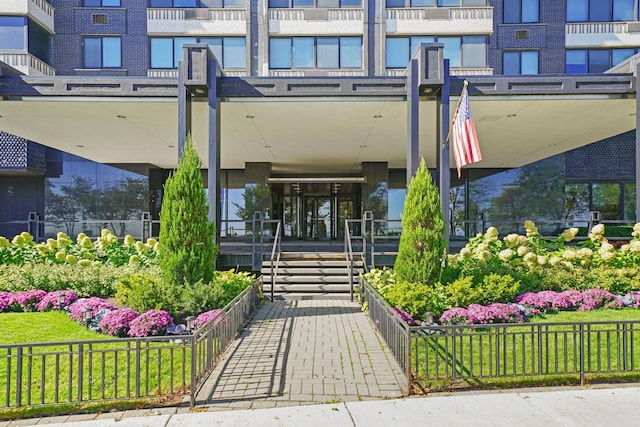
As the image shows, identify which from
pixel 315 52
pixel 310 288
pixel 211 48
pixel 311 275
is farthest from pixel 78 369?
pixel 211 48

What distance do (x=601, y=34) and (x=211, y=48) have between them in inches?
739

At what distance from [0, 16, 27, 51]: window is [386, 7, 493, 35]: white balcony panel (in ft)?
52.7

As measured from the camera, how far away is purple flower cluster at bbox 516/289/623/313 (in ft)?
25.9

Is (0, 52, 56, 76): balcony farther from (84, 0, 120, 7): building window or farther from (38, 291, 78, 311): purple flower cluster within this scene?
(38, 291, 78, 311): purple flower cluster

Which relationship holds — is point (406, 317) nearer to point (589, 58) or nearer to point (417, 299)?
point (417, 299)

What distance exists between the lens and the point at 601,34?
2109cm

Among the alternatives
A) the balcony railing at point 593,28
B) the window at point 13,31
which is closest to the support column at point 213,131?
the window at point 13,31

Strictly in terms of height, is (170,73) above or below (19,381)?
above

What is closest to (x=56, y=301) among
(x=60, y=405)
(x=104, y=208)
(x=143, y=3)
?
(x=60, y=405)

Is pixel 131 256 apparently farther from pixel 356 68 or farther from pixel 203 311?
pixel 356 68

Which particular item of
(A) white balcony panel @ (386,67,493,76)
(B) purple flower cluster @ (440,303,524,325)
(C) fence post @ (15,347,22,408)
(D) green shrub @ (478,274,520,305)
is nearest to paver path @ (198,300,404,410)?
(B) purple flower cluster @ (440,303,524,325)

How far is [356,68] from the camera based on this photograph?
64.9ft

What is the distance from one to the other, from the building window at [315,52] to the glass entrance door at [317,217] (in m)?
6.47

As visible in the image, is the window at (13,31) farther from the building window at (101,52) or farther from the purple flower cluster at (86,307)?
the purple flower cluster at (86,307)
